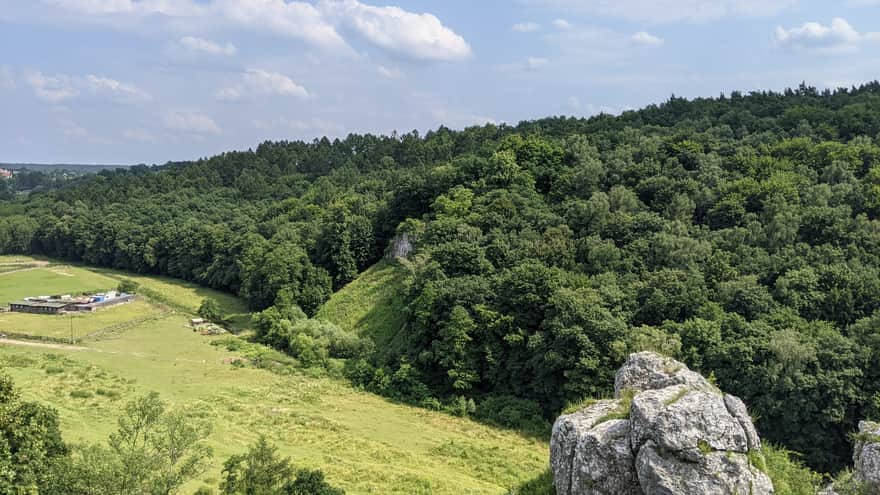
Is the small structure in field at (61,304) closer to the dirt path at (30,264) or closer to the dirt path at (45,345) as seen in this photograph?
the dirt path at (45,345)

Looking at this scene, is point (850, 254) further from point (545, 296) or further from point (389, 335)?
point (389, 335)

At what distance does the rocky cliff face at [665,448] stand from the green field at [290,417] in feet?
45.0

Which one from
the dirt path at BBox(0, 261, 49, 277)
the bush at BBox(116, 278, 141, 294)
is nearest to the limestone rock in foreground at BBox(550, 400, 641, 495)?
the bush at BBox(116, 278, 141, 294)

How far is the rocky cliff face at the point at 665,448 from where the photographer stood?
13.2 meters

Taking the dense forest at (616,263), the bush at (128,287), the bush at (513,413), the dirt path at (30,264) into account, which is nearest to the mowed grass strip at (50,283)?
the dirt path at (30,264)

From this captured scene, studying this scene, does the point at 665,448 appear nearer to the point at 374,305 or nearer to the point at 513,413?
the point at 513,413

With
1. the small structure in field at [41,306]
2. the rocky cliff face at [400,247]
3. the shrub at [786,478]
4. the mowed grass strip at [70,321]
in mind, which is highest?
the rocky cliff face at [400,247]

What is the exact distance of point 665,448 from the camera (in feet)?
44.1

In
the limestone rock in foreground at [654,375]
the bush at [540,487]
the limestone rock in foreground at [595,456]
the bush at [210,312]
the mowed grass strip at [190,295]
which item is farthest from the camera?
the mowed grass strip at [190,295]

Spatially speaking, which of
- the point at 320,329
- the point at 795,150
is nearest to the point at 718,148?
the point at 795,150

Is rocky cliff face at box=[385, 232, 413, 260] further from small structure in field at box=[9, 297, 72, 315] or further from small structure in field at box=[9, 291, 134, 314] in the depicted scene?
small structure in field at box=[9, 297, 72, 315]

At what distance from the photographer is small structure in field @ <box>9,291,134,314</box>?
2508 inches

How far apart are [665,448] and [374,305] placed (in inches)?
1727

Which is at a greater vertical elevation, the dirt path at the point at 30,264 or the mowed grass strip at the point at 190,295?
the dirt path at the point at 30,264
